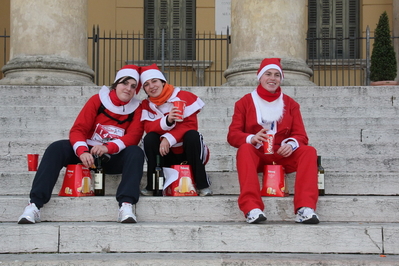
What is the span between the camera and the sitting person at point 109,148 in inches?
189

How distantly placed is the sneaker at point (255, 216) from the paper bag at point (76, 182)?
4.83 feet

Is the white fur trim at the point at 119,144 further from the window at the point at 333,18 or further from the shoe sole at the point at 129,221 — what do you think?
the window at the point at 333,18

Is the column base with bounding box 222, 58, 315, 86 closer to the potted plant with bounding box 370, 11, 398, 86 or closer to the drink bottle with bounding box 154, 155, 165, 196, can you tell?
the potted plant with bounding box 370, 11, 398, 86

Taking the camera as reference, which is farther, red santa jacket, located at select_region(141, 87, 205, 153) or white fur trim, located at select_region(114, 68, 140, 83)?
white fur trim, located at select_region(114, 68, 140, 83)

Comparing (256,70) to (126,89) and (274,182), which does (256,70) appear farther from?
(274,182)

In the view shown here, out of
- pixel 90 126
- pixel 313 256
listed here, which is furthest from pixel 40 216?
pixel 313 256

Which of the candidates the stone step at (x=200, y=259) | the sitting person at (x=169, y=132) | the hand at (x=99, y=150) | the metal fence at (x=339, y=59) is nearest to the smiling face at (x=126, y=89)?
the sitting person at (x=169, y=132)

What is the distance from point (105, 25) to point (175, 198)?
941 cm

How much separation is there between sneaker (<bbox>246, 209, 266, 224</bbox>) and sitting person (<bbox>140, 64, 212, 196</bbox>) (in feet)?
2.13

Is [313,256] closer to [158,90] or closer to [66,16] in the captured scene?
[158,90]

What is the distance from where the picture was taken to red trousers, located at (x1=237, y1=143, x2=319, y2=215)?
4711 millimetres

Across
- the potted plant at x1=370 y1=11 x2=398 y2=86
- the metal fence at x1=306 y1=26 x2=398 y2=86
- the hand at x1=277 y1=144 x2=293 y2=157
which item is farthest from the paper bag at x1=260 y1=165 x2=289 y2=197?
the metal fence at x1=306 y1=26 x2=398 y2=86

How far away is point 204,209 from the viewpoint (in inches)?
194

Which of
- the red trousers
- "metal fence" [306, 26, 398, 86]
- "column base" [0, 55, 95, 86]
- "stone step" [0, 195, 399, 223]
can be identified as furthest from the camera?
"metal fence" [306, 26, 398, 86]
